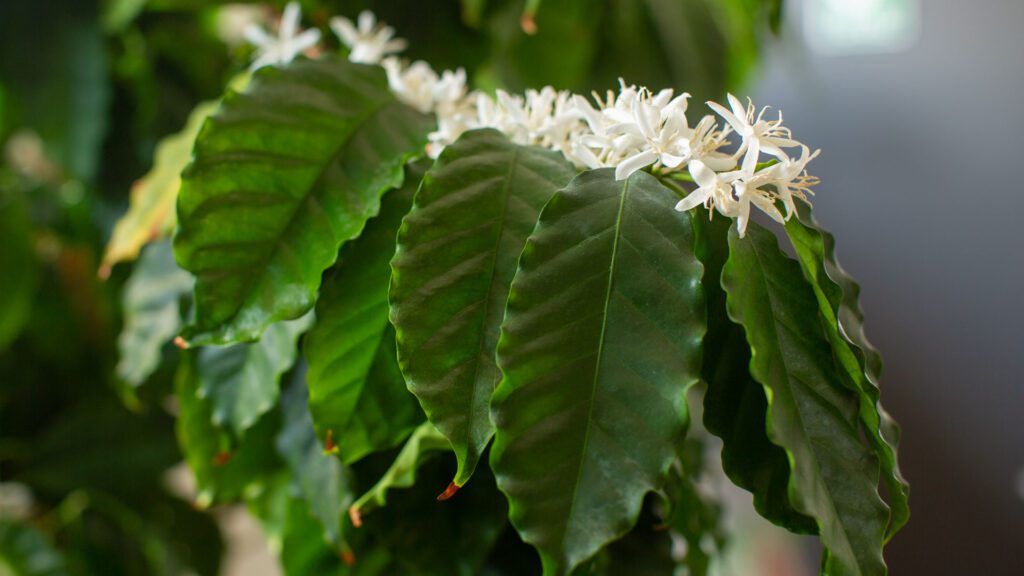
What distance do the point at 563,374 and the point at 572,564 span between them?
83 millimetres

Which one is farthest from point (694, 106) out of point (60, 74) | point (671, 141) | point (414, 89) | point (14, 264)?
point (14, 264)

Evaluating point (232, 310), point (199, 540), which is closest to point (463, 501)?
point (232, 310)

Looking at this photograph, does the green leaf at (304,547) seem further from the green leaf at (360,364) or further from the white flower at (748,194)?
the white flower at (748,194)

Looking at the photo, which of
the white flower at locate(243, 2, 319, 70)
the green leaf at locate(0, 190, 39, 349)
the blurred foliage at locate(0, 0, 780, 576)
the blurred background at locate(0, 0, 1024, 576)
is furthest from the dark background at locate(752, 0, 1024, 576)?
the green leaf at locate(0, 190, 39, 349)

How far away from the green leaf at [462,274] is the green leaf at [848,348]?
0.45 feet

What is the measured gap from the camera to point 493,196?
1.49ft

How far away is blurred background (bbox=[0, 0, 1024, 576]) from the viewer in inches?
38.5

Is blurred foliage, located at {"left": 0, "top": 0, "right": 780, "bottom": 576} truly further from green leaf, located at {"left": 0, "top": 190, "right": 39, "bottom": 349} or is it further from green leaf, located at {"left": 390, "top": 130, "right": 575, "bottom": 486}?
green leaf, located at {"left": 390, "top": 130, "right": 575, "bottom": 486}

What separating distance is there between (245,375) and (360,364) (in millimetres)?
123

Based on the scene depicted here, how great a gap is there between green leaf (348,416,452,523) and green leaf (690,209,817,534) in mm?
175

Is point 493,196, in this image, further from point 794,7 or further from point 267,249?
point 794,7

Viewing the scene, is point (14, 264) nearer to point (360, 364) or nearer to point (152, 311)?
Result: point (152, 311)

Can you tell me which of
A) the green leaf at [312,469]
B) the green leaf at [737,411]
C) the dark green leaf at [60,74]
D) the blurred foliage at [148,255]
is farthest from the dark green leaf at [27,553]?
the green leaf at [737,411]

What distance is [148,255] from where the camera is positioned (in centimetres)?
73
